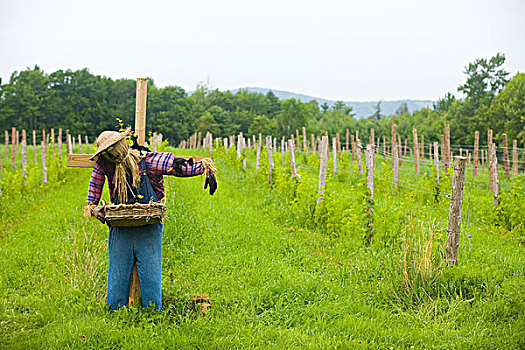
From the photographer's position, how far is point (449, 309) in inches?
177

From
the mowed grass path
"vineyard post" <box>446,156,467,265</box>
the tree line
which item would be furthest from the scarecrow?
the tree line

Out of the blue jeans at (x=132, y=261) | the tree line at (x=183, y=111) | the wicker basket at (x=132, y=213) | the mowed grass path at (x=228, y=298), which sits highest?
the tree line at (x=183, y=111)

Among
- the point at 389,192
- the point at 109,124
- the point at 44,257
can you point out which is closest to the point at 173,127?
the point at 109,124

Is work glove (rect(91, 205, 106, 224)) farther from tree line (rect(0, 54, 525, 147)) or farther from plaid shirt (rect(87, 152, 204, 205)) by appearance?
tree line (rect(0, 54, 525, 147))

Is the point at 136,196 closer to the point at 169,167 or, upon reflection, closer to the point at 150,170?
the point at 150,170

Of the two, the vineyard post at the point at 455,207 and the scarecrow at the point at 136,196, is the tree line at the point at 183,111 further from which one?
the scarecrow at the point at 136,196

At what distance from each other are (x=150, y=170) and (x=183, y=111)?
59.4 m

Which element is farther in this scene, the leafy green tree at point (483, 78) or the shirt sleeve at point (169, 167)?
the leafy green tree at point (483, 78)

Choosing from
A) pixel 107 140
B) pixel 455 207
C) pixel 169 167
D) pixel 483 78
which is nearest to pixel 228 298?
pixel 169 167

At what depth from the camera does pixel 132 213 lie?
3.80 meters

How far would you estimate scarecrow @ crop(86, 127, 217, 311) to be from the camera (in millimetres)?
4043

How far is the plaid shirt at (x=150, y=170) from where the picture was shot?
407 cm

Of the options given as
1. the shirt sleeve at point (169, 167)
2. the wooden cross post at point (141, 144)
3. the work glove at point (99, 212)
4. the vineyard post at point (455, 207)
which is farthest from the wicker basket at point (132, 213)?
the vineyard post at point (455, 207)

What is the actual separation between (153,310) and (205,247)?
2416mm
